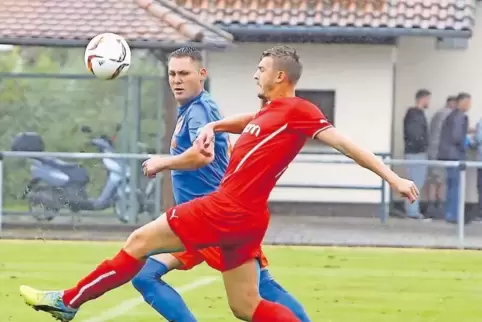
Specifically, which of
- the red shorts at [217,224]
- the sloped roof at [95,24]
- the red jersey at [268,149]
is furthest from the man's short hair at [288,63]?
the sloped roof at [95,24]

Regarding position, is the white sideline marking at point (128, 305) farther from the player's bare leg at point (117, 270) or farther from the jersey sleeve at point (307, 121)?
the jersey sleeve at point (307, 121)

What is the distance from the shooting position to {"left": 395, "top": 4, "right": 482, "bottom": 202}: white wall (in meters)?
26.0

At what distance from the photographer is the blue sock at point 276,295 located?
9.05m

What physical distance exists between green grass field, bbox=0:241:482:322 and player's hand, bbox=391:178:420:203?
379 centimetres

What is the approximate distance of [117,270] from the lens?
8.46 metres

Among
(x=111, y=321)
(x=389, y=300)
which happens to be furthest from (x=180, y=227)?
(x=389, y=300)

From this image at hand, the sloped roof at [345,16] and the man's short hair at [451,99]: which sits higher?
the sloped roof at [345,16]

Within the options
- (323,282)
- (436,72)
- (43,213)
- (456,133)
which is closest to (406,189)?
(323,282)

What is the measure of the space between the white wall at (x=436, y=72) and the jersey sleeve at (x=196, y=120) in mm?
16948

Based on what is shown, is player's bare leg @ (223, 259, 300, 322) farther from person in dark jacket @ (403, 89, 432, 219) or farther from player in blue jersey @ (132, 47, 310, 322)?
person in dark jacket @ (403, 89, 432, 219)

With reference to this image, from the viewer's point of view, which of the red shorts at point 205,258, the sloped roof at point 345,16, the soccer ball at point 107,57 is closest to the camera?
the red shorts at point 205,258

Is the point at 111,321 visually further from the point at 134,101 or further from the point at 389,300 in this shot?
the point at 134,101

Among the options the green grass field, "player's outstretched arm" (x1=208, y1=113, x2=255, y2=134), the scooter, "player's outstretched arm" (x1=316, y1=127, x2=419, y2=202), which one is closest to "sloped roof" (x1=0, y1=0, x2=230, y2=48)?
the scooter

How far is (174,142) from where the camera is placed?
370 inches
